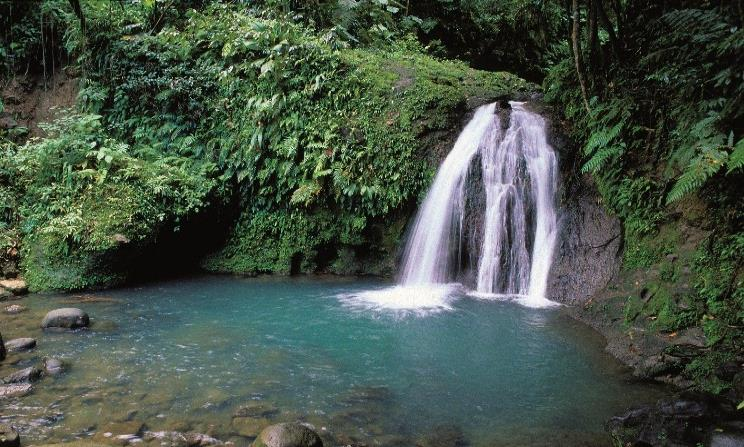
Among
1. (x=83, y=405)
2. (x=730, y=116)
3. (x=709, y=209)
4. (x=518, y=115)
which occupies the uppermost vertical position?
(x=518, y=115)

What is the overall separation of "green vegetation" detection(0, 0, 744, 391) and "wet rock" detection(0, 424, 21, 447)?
5676 mm

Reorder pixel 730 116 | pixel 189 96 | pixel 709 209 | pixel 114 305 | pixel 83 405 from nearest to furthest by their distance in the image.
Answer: pixel 83 405 < pixel 730 116 < pixel 709 209 < pixel 114 305 < pixel 189 96

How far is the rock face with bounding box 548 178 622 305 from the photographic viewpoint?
766cm

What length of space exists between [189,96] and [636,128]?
355 inches

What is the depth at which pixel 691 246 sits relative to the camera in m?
6.37

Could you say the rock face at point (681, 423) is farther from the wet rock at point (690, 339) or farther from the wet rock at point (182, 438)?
the wet rock at point (182, 438)

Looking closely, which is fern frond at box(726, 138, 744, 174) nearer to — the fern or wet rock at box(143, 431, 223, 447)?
the fern

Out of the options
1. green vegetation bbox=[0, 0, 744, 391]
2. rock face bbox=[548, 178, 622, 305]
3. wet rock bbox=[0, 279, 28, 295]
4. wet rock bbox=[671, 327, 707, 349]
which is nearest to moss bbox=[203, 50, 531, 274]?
green vegetation bbox=[0, 0, 744, 391]

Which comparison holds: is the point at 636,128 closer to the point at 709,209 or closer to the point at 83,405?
the point at 709,209

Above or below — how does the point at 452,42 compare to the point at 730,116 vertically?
above

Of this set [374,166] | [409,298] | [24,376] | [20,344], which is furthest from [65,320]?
[374,166]

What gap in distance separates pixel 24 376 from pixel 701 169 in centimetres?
731

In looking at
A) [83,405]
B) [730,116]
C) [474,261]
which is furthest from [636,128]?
[83,405]

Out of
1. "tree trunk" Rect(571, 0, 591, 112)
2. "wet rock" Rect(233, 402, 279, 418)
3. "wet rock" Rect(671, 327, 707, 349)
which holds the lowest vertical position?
"wet rock" Rect(233, 402, 279, 418)
